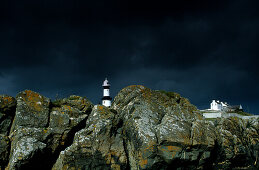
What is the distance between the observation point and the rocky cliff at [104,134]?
13664mm

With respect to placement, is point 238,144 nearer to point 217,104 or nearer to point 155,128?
point 155,128

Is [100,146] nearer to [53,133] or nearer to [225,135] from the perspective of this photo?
[53,133]

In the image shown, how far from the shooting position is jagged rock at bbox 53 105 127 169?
13.6 metres

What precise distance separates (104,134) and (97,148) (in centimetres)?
105

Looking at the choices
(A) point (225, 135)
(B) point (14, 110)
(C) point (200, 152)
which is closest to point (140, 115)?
(C) point (200, 152)

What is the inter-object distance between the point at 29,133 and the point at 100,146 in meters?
→ 4.59

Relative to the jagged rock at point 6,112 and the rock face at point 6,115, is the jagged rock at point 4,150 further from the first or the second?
the jagged rock at point 6,112

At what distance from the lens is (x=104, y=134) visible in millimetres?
14695

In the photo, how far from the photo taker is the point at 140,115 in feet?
51.3

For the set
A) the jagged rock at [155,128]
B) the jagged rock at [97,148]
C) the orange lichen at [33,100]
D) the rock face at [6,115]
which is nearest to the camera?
the jagged rock at [97,148]

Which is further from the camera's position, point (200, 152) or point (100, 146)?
point (200, 152)

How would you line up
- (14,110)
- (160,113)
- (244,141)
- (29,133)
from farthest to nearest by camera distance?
(244,141), (160,113), (14,110), (29,133)

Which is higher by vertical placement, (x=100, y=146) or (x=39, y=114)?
(x=39, y=114)

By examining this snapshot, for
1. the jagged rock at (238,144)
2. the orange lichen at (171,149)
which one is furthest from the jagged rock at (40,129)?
the jagged rock at (238,144)
